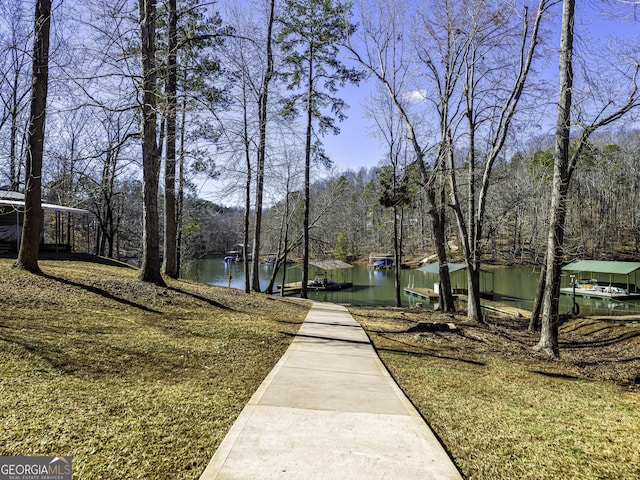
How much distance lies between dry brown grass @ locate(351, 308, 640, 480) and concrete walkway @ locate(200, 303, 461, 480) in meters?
0.31

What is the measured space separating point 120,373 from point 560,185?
8.21 metres

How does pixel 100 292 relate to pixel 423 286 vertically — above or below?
above

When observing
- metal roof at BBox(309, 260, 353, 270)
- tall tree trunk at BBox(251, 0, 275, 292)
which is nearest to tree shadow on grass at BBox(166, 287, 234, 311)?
tall tree trunk at BBox(251, 0, 275, 292)

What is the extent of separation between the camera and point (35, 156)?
7.63 metres

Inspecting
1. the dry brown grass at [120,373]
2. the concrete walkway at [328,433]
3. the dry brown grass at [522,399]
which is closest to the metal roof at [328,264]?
the dry brown grass at [522,399]

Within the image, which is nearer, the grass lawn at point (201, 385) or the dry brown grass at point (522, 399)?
the grass lawn at point (201, 385)

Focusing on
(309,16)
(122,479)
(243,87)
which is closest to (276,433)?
(122,479)

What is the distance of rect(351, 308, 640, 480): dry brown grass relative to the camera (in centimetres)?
300

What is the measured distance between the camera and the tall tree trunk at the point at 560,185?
24.6 feet

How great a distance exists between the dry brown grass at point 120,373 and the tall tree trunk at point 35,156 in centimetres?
54

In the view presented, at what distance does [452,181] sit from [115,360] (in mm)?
9428

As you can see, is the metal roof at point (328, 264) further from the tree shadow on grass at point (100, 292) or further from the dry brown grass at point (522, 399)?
Result: the tree shadow on grass at point (100, 292)

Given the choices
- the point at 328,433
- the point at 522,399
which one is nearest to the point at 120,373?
the point at 328,433

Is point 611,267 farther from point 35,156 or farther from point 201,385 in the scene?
point 35,156
